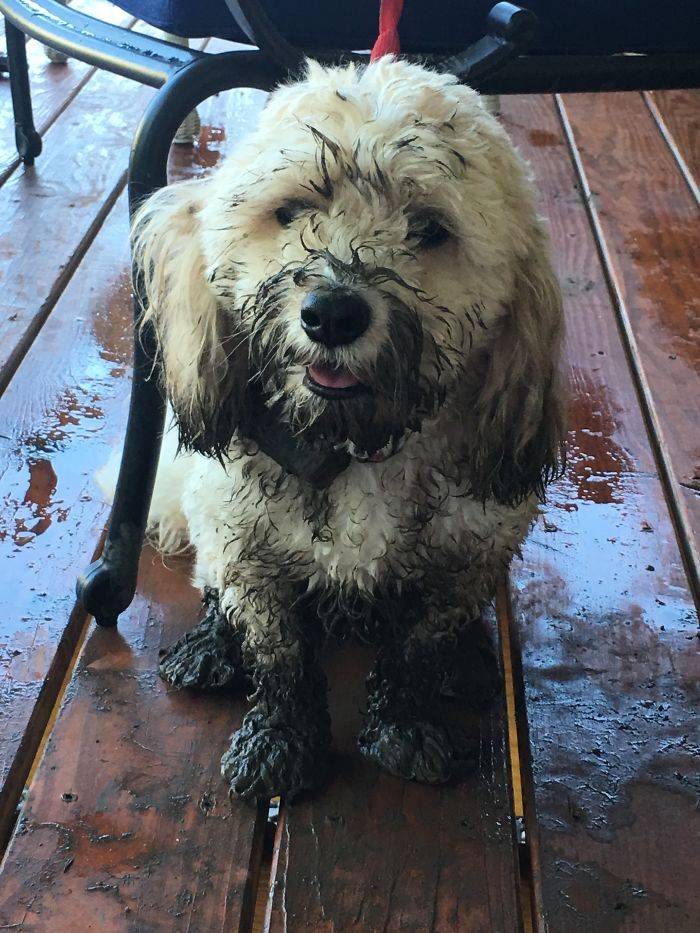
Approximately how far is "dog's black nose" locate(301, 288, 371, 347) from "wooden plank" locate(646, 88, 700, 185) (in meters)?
2.04

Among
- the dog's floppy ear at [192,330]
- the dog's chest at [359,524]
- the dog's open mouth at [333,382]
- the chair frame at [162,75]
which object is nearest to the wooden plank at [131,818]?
the chair frame at [162,75]

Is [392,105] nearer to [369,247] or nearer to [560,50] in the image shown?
[369,247]

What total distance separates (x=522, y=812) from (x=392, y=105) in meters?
0.78

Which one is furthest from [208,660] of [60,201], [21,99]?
[21,99]

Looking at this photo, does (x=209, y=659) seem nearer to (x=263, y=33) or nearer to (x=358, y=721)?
(x=358, y=721)

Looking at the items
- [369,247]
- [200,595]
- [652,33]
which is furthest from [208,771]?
[652,33]

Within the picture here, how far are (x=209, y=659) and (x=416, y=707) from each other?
26 cm

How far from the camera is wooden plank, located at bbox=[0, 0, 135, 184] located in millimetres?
2619

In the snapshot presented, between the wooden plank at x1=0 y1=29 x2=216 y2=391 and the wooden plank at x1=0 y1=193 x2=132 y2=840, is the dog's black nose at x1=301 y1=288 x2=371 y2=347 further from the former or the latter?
the wooden plank at x1=0 y1=29 x2=216 y2=391

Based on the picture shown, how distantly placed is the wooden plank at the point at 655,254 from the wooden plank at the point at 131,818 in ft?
2.42

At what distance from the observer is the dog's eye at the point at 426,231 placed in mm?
975

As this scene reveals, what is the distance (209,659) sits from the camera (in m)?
1.30

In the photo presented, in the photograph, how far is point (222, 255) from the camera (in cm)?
102

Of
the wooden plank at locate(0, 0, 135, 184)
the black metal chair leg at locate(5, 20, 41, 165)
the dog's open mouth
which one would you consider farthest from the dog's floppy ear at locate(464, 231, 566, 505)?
the wooden plank at locate(0, 0, 135, 184)
